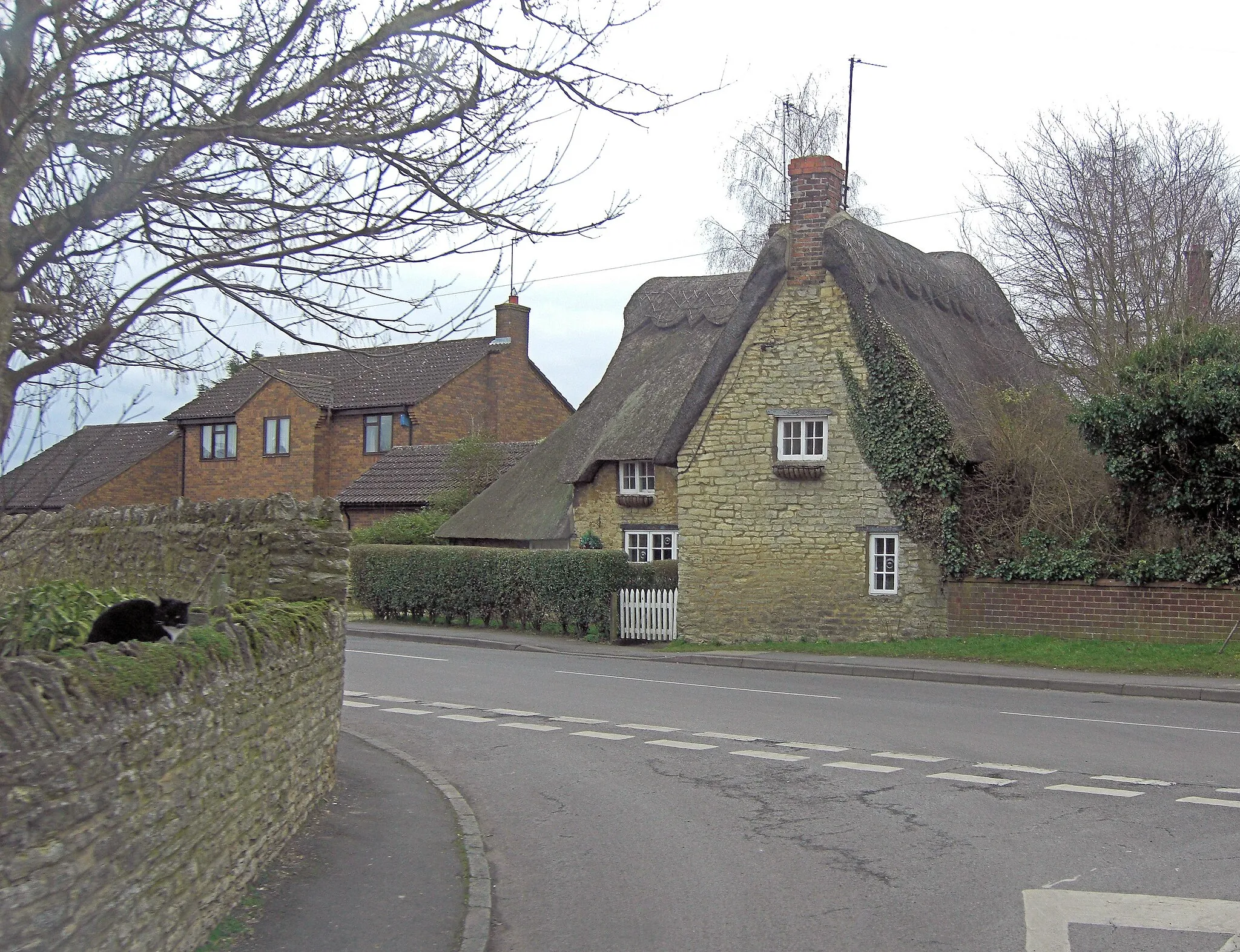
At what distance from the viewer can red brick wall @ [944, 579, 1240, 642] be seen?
19.7 metres

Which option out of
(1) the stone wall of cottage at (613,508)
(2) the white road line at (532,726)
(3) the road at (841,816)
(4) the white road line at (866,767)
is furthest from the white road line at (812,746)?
(1) the stone wall of cottage at (613,508)

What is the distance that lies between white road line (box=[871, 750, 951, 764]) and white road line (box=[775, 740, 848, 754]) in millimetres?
399

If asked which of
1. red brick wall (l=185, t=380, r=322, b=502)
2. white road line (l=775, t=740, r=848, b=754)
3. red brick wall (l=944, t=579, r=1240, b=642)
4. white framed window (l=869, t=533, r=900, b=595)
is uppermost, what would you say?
red brick wall (l=185, t=380, r=322, b=502)

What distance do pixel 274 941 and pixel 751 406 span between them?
765 inches

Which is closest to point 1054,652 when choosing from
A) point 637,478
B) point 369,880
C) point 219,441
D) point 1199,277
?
point 1199,277

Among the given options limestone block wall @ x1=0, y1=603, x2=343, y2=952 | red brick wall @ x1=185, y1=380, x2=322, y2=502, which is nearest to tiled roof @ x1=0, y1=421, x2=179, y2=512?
limestone block wall @ x1=0, y1=603, x2=343, y2=952

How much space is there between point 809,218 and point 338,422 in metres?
25.5

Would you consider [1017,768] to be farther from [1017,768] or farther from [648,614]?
[648,614]

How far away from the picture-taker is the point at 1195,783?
10.2 m

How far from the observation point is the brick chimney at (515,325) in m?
45.6

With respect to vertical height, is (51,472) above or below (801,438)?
below

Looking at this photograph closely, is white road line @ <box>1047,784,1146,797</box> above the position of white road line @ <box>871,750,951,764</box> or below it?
above

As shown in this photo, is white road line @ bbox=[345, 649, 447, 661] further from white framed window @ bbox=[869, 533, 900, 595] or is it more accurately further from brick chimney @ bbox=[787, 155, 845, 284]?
brick chimney @ bbox=[787, 155, 845, 284]

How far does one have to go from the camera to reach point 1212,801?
948 centimetres
